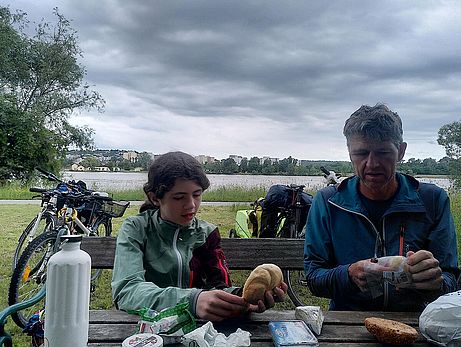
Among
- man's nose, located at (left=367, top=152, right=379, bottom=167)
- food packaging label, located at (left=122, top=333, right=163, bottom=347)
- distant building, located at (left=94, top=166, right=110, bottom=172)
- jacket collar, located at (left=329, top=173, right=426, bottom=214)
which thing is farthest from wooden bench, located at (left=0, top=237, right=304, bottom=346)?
→ distant building, located at (left=94, top=166, right=110, bottom=172)

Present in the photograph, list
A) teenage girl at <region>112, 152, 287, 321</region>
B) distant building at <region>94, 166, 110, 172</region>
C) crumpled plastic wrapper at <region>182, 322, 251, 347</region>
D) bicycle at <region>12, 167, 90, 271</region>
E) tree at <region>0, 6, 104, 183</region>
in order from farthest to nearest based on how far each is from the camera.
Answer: tree at <region>0, 6, 104, 183</region> < distant building at <region>94, 166, 110, 172</region> < bicycle at <region>12, 167, 90, 271</region> < teenage girl at <region>112, 152, 287, 321</region> < crumpled plastic wrapper at <region>182, 322, 251, 347</region>

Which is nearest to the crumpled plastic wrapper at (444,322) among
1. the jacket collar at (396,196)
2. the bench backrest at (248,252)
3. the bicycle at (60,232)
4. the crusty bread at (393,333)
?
the crusty bread at (393,333)

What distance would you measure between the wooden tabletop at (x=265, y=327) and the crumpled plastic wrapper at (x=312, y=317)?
0.06 ft

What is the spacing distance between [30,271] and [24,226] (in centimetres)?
161

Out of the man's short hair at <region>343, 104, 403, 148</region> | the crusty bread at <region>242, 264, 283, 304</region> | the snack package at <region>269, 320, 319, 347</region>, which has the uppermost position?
the man's short hair at <region>343, 104, 403, 148</region>

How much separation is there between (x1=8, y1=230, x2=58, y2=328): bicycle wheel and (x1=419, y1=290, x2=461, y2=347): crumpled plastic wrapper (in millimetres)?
2219

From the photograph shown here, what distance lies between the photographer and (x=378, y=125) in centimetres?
133

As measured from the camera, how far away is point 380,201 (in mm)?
1416

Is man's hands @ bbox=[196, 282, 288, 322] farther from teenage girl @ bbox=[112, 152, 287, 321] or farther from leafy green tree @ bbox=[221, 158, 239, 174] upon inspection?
leafy green tree @ bbox=[221, 158, 239, 174]

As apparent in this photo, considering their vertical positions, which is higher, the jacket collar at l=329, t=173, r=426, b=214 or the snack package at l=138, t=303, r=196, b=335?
the jacket collar at l=329, t=173, r=426, b=214

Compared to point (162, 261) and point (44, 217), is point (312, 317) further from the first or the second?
point (44, 217)

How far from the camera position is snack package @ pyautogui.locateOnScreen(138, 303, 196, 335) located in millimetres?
829

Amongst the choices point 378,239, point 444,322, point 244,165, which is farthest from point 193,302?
point 244,165

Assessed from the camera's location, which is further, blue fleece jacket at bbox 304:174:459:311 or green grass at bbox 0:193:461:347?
green grass at bbox 0:193:461:347
